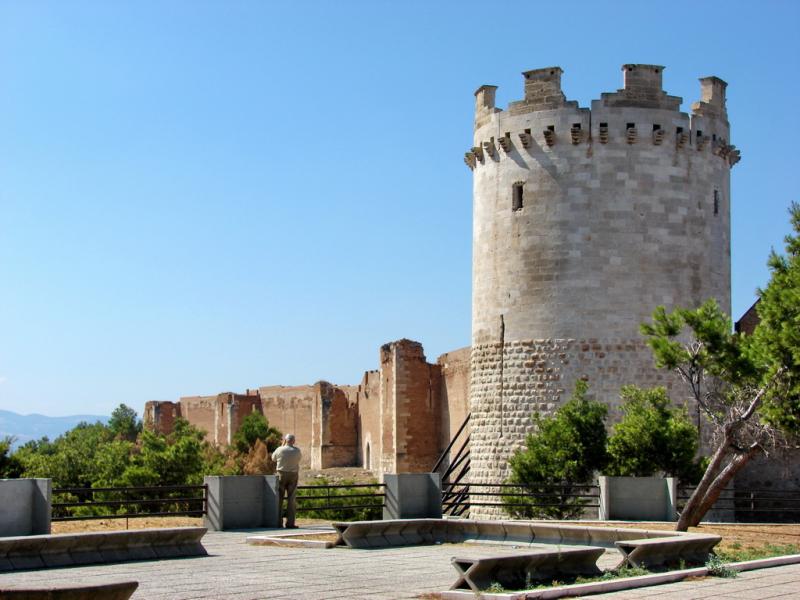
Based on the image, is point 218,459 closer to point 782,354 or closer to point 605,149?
point 605,149

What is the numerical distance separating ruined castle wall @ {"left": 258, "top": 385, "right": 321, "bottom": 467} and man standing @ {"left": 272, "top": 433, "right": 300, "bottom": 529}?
3758 centimetres

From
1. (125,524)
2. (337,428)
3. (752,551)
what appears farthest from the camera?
(337,428)

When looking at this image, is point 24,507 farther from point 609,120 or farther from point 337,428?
point 337,428

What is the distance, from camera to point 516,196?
2539 cm

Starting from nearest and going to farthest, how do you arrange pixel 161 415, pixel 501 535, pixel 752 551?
1. pixel 752 551
2. pixel 501 535
3. pixel 161 415

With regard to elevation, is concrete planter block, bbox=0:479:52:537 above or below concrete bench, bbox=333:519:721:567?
above

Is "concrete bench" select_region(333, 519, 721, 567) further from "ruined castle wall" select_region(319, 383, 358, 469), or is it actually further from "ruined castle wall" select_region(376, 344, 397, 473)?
"ruined castle wall" select_region(319, 383, 358, 469)

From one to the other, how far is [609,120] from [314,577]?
1607cm

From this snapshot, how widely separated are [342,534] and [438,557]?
138 centimetres

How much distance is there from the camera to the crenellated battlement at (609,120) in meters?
24.9

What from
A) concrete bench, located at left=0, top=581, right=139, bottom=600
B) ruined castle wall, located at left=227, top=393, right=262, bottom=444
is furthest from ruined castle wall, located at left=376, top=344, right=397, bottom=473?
concrete bench, located at left=0, top=581, right=139, bottom=600

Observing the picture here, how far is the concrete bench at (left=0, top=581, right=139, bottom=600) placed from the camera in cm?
677

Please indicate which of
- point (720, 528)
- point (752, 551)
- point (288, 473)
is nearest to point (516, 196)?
point (720, 528)

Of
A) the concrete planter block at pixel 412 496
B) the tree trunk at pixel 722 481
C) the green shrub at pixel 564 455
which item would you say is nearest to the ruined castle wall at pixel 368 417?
the green shrub at pixel 564 455
